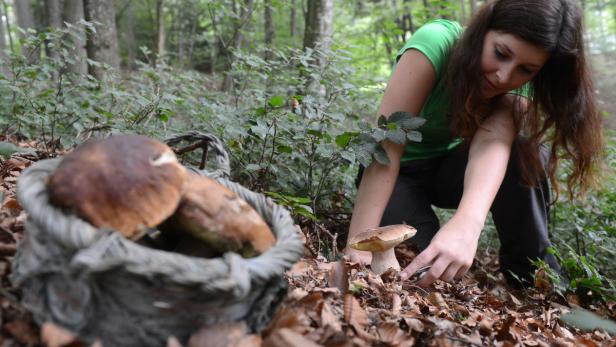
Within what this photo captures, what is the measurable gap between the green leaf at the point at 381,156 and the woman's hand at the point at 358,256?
557 mm

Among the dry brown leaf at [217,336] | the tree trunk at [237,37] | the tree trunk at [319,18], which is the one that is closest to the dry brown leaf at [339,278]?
the dry brown leaf at [217,336]

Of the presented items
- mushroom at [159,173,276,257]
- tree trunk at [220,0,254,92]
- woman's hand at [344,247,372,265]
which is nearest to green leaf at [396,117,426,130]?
woman's hand at [344,247,372,265]

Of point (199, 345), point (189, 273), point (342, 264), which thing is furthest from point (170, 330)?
point (342, 264)

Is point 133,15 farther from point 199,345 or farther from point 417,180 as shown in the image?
point 199,345

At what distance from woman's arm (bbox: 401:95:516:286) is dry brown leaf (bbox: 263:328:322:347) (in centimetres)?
126

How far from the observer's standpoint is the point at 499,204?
344 cm

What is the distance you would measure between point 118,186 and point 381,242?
57.6 inches

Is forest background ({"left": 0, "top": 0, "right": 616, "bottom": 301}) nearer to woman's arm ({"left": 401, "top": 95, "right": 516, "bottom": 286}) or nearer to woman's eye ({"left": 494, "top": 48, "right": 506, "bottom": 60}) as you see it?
woman's arm ({"left": 401, "top": 95, "right": 516, "bottom": 286})

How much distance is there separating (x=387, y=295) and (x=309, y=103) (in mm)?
1443

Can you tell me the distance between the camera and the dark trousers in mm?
3279

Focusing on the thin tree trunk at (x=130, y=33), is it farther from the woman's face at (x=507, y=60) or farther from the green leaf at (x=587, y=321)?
the green leaf at (x=587, y=321)

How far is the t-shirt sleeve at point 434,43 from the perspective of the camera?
9.96 ft

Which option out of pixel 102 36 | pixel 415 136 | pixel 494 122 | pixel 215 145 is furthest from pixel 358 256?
pixel 102 36

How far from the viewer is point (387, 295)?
2.02m
